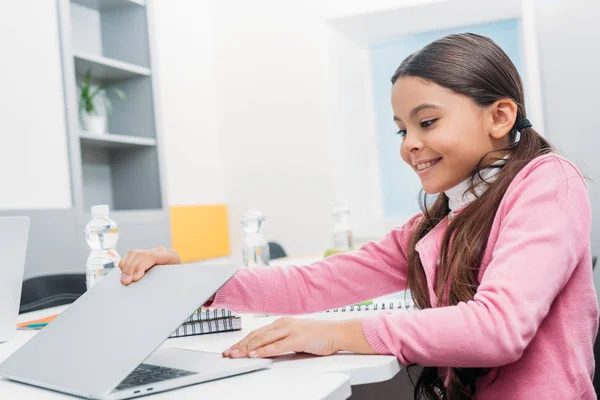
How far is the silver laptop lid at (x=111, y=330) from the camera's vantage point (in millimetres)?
745

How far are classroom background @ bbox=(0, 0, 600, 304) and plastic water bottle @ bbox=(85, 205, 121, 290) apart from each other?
48.8 inches

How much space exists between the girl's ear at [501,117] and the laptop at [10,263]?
0.81m

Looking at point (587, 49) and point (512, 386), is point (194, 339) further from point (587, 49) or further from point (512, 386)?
point (587, 49)

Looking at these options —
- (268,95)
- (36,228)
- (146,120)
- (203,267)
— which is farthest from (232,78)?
(203,267)

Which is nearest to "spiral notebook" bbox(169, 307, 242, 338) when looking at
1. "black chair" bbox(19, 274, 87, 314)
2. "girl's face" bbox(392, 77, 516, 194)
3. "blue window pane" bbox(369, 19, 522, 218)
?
"girl's face" bbox(392, 77, 516, 194)

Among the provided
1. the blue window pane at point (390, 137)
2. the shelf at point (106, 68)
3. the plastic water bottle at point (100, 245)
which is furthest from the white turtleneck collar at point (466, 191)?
the blue window pane at point (390, 137)

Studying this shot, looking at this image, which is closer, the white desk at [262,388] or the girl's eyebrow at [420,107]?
the white desk at [262,388]

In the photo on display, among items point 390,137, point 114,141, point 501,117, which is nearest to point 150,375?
point 501,117

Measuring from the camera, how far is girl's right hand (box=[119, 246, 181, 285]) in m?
0.94

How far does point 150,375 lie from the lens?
0.79 metres

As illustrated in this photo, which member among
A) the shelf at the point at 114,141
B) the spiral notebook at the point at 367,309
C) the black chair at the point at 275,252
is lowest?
the black chair at the point at 275,252

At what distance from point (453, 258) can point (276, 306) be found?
0.33 meters

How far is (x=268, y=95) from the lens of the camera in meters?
4.47

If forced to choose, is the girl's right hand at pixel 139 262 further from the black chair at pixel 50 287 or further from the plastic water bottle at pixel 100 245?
the black chair at pixel 50 287
